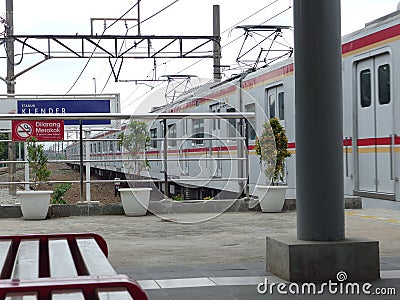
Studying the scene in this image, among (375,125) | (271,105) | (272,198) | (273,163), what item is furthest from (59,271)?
(271,105)

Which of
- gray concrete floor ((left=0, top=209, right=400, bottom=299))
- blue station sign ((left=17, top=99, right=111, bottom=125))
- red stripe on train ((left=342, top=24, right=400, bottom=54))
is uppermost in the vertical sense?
red stripe on train ((left=342, top=24, right=400, bottom=54))

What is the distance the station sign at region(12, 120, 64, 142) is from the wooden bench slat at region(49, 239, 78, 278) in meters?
7.26

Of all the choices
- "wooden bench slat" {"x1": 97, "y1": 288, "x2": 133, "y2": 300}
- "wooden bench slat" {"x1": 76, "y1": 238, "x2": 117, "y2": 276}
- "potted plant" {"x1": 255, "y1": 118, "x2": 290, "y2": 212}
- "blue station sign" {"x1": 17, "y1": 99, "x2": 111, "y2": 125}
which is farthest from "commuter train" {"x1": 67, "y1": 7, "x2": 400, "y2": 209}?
"wooden bench slat" {"x1": 97, "y1": 288, "x2": 133, "y2": 300}

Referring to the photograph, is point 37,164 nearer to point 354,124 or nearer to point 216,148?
point 354,124

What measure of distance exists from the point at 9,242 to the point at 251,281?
2057 millimetres

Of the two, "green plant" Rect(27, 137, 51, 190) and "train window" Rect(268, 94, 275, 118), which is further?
"train window" Rect(268, 94, 275, 118)

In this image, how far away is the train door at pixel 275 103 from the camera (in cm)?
1195

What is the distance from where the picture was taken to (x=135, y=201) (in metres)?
9.52

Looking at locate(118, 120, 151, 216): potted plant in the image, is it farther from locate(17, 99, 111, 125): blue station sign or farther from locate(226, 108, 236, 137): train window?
locate(17, 99, 111, 125): blue station sign

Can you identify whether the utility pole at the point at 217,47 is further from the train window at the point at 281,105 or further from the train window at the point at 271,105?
the train window at the point at 281,105

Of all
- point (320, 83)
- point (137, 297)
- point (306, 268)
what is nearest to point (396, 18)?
point (320, 83)

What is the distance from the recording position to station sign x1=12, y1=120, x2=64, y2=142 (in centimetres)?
1044

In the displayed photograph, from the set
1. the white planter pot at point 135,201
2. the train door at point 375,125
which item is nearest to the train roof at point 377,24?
the train door at point 375,125

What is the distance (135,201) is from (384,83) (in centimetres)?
353
